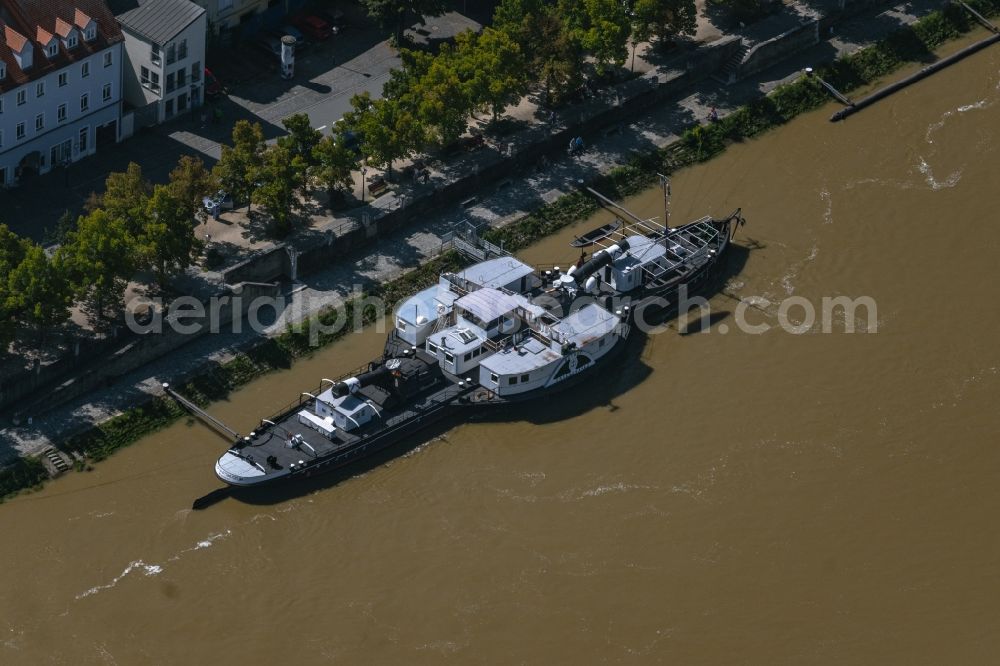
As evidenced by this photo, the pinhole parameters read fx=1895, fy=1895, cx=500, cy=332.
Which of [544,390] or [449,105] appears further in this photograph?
[449,105]

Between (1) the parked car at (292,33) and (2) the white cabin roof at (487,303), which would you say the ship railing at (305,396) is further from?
(1) the parked car at (292,33)

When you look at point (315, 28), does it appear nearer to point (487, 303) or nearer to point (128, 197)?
point (128, 197)

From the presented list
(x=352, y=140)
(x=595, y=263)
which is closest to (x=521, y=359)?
(x=595, y=263)

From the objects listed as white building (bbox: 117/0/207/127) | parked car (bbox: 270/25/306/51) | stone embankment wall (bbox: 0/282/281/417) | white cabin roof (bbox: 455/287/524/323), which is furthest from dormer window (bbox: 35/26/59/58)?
white cabin roof (bbox: 455/287/524/323)

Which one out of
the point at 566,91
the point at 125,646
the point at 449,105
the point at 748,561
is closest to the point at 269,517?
the point at 125,646

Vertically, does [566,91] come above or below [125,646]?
above

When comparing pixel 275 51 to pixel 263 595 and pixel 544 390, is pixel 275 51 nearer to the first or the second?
pixel 544 390

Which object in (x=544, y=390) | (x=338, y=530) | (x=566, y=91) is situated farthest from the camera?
(x=566, y=91)
